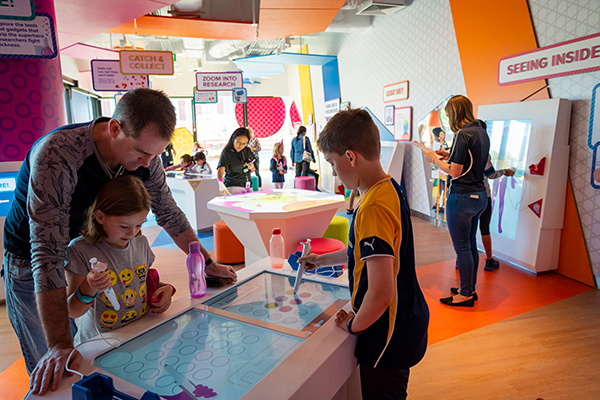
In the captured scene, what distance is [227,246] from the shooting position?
4.53 meters

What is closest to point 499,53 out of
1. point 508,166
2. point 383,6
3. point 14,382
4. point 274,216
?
point 508,166

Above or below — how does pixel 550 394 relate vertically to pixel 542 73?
below

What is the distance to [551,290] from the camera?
3.65 meters

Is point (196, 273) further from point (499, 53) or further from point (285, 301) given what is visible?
point (499, 53)

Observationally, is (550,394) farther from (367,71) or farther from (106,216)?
(367,71)

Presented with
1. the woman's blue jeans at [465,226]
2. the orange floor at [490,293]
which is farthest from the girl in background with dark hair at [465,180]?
the orange floor at [490,293]

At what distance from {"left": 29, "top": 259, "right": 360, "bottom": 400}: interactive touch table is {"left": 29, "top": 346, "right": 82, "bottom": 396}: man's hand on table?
0.9 inches

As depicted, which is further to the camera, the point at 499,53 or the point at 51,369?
the point at 499,53

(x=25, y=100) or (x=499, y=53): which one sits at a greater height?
(x=499, y=53)

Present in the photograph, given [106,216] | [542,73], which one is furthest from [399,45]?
[106,216]

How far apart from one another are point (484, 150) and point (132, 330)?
2889 millimetres

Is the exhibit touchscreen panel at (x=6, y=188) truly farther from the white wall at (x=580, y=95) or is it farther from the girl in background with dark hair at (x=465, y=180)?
the white wall at (x=580, y=95)

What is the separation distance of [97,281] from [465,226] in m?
2.81

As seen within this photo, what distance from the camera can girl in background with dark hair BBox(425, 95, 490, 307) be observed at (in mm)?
3160
